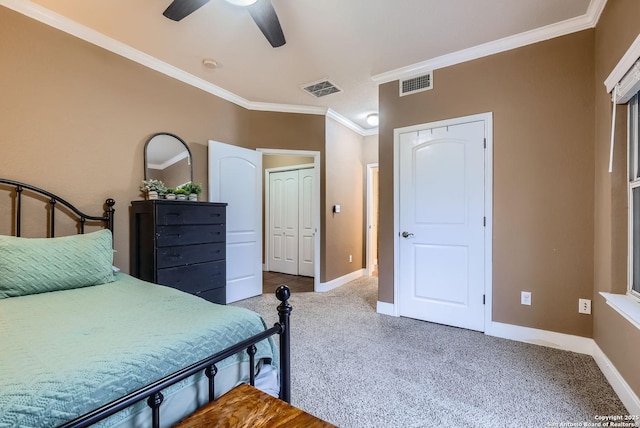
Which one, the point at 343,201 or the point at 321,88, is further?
the point at 343,201

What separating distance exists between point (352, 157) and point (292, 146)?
1210 mm

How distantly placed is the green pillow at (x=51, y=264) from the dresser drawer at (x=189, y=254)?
0.53m

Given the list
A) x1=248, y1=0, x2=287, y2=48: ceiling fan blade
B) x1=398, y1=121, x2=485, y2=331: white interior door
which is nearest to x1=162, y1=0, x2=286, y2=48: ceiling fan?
x1=248, y1=0, x2=287, y2=48: ceiling fan blade

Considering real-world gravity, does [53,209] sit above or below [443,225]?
above

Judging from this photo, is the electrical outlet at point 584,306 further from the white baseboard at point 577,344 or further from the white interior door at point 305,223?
the white interior door at point 305,223

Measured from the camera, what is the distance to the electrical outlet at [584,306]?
2.26m

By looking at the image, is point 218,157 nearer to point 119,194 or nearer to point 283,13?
point 119,194

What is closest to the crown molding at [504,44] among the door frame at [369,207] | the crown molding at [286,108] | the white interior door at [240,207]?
the crown molding at [286,108]

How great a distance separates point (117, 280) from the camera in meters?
1.99

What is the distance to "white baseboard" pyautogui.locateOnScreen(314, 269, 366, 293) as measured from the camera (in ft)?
13.7

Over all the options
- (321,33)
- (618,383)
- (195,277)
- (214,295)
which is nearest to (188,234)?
(195,277)

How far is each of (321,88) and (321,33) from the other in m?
1.05

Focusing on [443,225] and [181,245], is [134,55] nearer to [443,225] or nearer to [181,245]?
[181,245]

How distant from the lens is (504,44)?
101 inches
